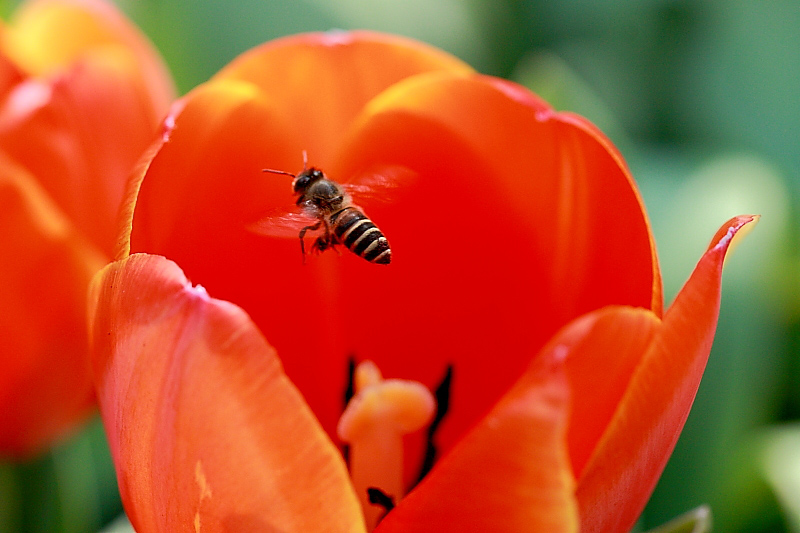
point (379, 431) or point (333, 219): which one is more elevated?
point (333, 219)

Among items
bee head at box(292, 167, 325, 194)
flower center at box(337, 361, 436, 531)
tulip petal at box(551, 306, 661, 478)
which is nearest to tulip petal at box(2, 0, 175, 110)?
bee head at box(292, 167, 325, 194)

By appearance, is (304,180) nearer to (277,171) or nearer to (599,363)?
(277,171)

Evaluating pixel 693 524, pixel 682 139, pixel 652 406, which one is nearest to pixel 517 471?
pixel 652 406

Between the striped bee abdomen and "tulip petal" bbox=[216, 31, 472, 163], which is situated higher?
"tulip petal" bbox=[216, 31, 472, 163]

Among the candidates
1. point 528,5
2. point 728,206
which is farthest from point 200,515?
point 528,5

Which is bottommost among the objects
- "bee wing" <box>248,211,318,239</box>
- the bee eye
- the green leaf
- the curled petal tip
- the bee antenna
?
the green leaf

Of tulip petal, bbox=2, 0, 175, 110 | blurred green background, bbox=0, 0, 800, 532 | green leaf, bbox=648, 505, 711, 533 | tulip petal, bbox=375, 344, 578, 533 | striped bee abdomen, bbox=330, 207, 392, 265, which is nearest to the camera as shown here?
tulip petal, bbox=375, 344, 578, 533

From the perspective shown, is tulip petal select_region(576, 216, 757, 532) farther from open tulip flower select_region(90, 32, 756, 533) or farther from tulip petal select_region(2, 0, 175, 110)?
tulip petal select_region(2, 0, 175, 110)
